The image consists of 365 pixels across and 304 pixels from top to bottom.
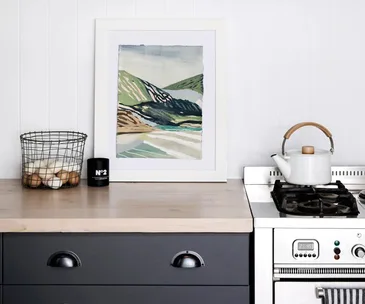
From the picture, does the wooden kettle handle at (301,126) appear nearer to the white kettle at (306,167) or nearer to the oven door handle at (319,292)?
the white kettle at (306,167)

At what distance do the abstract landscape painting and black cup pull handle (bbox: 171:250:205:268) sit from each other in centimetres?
67

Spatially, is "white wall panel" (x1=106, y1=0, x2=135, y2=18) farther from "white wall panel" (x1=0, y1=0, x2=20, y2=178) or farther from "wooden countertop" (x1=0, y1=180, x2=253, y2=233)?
"wooden countertop" (x1=0, y1=180, x2=253, y2=233)

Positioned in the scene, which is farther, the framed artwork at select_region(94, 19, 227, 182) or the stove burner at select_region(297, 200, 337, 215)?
the framed artwork at select_region(94, 19, 227, 182)

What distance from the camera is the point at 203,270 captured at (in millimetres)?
2072

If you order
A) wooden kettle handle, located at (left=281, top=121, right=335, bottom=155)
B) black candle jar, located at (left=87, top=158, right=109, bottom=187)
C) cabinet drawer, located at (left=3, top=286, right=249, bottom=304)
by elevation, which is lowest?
cabinet drawer, located at (left=3, top=286, right=249, bottom=304)

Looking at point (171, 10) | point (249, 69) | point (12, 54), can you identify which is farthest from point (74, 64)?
point (249, 69)

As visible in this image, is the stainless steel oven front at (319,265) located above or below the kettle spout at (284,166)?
below

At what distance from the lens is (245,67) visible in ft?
8.84

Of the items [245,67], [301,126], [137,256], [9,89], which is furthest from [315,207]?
[9,89]

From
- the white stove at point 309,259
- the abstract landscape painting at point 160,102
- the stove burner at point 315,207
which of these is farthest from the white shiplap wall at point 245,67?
the white stove at point 309,259

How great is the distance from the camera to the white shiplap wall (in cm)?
267

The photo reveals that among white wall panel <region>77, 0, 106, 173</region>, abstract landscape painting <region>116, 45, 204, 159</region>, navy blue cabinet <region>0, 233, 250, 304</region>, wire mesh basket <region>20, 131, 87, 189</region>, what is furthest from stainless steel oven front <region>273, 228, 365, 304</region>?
white wall panel <region>77, 0, 106, 173</region>

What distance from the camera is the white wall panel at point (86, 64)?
106 inches

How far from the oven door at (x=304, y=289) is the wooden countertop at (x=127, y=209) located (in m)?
0.22
